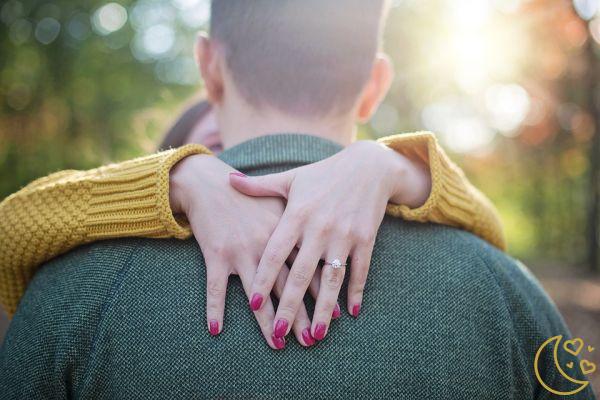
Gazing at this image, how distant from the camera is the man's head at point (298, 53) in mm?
1475

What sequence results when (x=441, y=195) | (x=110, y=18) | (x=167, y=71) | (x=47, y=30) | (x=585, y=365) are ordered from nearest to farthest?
(x=441, y=195), (x=585, y=365), (x=47, y=30), (x=110, y=18), (x=167, y=71)

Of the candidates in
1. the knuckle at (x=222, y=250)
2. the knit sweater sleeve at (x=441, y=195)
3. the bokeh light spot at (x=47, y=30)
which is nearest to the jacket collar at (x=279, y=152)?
the knit sweater sleeve at (x=441, y=195)

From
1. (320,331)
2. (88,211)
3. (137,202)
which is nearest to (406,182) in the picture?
(320,331)

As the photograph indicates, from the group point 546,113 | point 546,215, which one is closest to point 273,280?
point 546,113

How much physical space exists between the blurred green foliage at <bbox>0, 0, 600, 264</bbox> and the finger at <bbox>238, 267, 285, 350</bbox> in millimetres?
4561

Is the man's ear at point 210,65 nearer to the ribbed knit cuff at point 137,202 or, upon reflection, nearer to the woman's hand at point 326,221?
the ribbed knit cuff at point 137,202

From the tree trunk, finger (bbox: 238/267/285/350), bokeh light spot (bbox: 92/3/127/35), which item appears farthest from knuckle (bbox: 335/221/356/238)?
the tree trunk

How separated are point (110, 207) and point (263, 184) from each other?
385 mm

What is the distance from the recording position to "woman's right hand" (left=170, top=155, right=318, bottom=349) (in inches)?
46.8

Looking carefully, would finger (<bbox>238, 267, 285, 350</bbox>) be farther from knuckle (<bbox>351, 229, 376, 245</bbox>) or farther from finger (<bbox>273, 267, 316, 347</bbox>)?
knuckle (<bbox>351, 229, 376, 245</bbox>)

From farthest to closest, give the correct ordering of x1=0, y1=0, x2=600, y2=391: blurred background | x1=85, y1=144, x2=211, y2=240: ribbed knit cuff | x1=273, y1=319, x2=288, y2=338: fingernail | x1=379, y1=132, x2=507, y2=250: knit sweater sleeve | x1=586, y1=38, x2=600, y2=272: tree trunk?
1. x1=586, y1=38, x2=600, y2=272: tree trunk
2. x1=0, y1=0, x2=600, y2=391: blurred background
3. x1=379, y1=132, x2=507, y2=250: knit sweater sleeve
4. x1=85, y1=144, x2=211, y2=240: ribbed knit cuff
5. x1=273, y1=319, x2=288, y2=338: fingernail

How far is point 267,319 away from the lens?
1.19 m

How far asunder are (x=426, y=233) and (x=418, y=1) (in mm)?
9873

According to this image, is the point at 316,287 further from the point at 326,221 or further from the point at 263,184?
the point at 263,184
